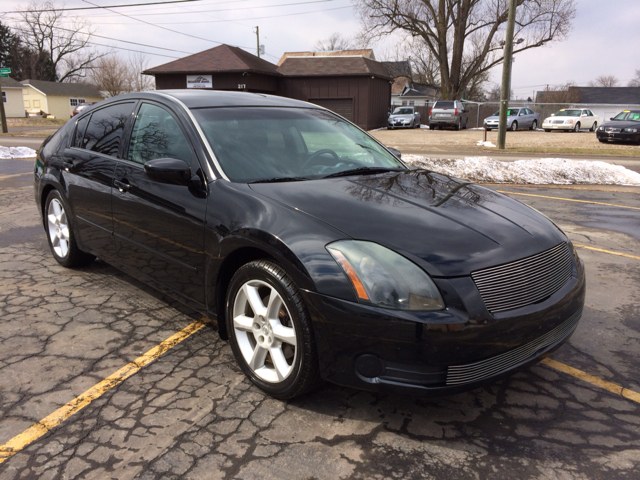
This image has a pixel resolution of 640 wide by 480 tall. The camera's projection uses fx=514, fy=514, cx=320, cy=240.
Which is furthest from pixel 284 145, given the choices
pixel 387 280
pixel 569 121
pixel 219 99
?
pixel 569 121

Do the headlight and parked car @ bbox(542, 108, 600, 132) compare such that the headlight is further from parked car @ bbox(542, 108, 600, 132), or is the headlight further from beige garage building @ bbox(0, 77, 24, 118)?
beige garage building @ bbox(0, 77, 24, 118)

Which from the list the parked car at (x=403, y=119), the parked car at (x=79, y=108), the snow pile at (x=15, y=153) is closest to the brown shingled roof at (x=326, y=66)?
the parked car at (x=403, y=119)

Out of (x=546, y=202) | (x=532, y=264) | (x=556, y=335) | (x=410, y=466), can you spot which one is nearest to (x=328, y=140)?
(x=532, y=264)

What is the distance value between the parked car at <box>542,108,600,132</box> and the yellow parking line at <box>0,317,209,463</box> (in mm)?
31926

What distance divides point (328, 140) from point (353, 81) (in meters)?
31.4

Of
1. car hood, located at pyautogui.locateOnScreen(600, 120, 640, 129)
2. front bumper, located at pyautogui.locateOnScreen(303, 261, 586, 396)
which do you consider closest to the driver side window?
front bumper, located at pyautogui.locateOnScreen(303, 261, 586, 396)

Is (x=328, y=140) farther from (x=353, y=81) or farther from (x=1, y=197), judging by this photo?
(x=353, y=81)

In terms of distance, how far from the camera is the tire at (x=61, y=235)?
465 cm

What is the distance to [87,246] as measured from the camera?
4.37m

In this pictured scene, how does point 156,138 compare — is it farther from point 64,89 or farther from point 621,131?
point 64,89

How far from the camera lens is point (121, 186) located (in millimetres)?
3693

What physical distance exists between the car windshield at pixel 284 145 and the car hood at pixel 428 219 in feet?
0.78

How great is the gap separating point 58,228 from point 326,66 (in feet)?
104

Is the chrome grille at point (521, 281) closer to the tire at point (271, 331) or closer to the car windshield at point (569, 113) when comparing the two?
the tire at point (271, 331)
